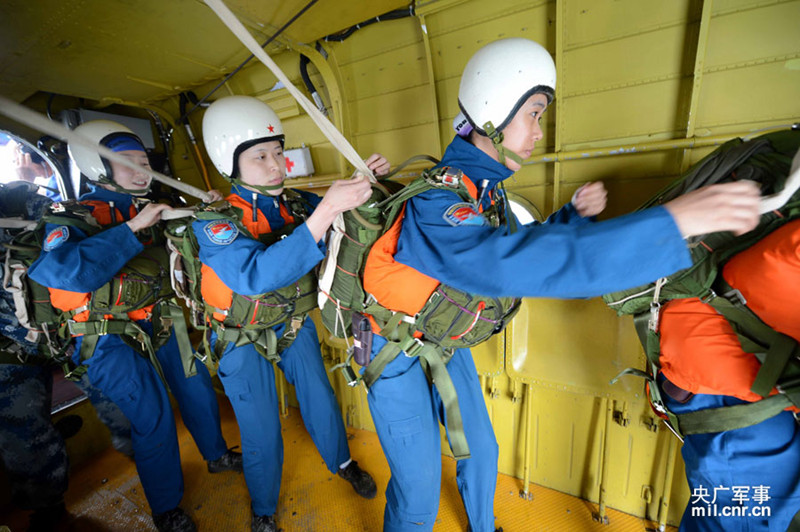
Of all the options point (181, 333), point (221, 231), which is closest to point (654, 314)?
point (221, 231)

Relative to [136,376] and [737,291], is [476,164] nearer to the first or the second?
[737,291]

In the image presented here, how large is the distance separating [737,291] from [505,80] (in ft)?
3.43

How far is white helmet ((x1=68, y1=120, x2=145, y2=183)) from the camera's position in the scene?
88.2 inches

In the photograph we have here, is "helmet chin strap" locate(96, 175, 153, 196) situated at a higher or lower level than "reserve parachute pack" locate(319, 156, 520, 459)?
higher

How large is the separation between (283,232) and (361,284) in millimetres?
651

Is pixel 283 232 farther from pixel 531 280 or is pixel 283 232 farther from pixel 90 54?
pixel 90 54

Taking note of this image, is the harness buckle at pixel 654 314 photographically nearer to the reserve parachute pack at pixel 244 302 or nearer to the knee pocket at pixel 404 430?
the knee pocket at pixel 404 430

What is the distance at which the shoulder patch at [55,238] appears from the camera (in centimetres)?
180

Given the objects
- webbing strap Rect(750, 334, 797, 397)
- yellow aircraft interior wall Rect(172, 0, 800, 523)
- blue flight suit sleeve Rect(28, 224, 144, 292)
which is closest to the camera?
webbing strap Rect(750, 334, 797, 397)

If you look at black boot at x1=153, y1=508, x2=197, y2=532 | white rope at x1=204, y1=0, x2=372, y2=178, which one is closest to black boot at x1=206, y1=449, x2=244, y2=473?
black boot at x1=153, y1=508, x2=197, y2=532

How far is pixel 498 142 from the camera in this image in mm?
1335

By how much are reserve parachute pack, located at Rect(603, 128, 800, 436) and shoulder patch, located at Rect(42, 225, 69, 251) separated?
2855mm

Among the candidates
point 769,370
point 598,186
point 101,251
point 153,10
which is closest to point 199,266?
point 101,251

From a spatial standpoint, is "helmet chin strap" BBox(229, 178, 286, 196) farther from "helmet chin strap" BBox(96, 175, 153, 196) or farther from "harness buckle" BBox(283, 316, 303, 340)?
"helmet chin strap" BBox(96, 175, 153, 196)
